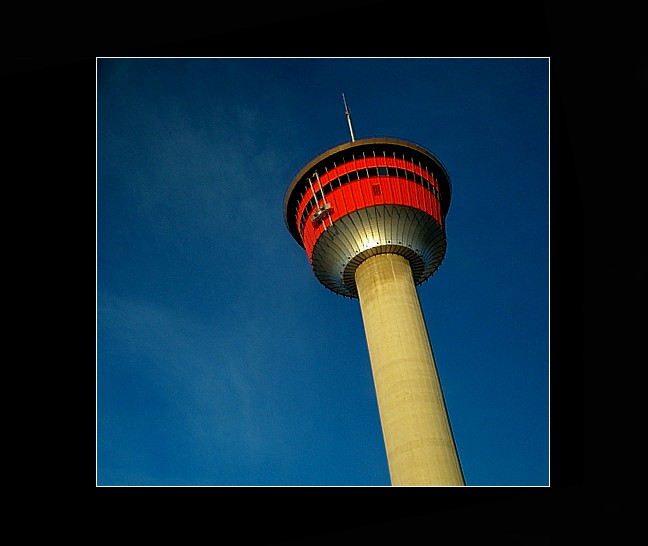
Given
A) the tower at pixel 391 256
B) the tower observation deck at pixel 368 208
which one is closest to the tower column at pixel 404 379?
the tower at pixel 391 256

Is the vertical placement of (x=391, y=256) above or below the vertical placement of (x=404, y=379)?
above

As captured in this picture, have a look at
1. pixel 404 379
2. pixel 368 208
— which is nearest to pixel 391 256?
pixel 368 208

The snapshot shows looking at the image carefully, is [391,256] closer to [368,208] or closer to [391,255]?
[391,255]

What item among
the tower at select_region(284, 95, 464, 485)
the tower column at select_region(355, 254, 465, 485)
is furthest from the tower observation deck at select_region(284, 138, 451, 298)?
the tower column at select_region(355, 254, 465, 485)
